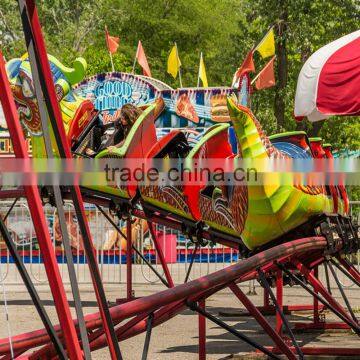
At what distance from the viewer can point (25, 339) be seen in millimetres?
4996

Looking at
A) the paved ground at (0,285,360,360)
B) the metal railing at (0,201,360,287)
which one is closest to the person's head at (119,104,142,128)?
the paved ground at (0,285,360,360)

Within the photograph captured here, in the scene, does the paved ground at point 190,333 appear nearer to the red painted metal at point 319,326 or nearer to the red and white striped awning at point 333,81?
the red painted metal at point 319,326

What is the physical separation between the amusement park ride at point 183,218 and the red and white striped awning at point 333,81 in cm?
60

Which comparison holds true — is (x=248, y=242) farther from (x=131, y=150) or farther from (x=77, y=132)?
(x=77, y=132)

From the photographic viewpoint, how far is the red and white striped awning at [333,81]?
689 centimetres

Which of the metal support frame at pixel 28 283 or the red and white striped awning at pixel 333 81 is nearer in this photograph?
the metal support frame at pixel 28 283

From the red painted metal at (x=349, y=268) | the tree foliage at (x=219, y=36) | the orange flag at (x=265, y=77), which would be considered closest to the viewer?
the red painted metal at (x=349, y=268)

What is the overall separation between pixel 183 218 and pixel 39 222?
20.7 feet

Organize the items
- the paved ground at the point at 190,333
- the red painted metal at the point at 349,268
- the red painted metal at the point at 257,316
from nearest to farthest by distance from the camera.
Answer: the red painted metal at the point at 257,316, the paved ground at the point at 190,333, the red painted metal at the point at 349,268

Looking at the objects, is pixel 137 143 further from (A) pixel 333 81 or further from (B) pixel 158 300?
(B) pixel 158 300

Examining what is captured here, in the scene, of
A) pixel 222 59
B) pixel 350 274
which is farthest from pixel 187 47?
pixel 350 274

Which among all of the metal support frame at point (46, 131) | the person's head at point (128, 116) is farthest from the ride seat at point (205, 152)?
the metal support frame at point (46, 131)

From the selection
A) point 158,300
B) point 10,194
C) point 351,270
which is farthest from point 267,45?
point 158,300

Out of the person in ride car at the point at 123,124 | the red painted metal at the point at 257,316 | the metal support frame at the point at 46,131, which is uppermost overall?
the person in ride car at the point at 123,124
